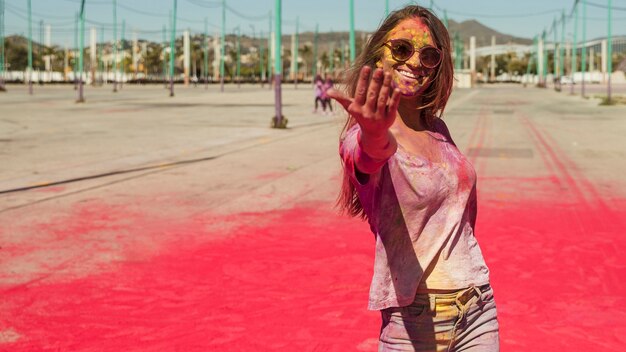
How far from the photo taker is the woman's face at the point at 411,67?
8.14 feet

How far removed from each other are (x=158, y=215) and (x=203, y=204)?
3.02 feet

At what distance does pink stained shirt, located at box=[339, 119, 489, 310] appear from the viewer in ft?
8.27

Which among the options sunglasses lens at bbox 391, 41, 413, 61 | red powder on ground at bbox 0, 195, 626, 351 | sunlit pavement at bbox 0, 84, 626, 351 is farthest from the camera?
sunlit pavement at bbox 0, 84, 626, 351

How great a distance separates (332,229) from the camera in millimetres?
9000

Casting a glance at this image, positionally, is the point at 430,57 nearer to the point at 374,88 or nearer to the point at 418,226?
the point at 418,226

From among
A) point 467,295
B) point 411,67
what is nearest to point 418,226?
point 467,295

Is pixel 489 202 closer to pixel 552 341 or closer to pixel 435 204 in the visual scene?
pixel 552 341

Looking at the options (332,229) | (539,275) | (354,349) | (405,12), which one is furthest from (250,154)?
(405,12)

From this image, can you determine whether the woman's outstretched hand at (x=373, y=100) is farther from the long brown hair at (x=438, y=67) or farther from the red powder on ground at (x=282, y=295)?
the red powder on ground at (x=282, y=295)

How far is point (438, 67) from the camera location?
2.57 m

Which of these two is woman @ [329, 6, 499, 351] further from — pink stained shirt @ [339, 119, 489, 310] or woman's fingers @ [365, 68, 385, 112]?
woman's fingers @ [365, 68, 385, 112]

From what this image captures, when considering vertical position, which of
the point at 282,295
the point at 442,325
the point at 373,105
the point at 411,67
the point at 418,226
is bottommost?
the point at 282,295

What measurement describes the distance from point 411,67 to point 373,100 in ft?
1.90

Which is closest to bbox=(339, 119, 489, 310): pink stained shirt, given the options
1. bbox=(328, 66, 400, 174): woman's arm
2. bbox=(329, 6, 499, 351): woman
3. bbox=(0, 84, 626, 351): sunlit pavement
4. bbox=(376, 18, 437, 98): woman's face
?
bbox=(329, 6, 499, 351): woman
